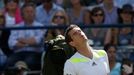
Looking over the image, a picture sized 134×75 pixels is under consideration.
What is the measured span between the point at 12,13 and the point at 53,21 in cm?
77

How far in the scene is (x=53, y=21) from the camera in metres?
8.18

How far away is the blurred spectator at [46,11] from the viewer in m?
8.52

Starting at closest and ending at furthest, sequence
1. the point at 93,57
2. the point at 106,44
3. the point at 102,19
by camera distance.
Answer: the point at 93,57 → the point at 106,44 → the point at 102,19

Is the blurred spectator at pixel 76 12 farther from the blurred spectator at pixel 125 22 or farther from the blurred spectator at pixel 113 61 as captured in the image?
the blurred spectator at pixel 113 61

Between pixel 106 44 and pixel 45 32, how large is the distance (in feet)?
3.26

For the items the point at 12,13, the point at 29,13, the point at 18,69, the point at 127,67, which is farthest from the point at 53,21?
the point at 127,67

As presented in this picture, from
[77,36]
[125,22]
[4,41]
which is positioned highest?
[77,36]

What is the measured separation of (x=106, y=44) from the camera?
7.53 metres

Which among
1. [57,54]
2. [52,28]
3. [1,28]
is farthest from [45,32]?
[57,54]

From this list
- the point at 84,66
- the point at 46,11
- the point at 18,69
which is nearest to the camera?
the point at 84,66

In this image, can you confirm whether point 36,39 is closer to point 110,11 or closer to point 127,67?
point 110,11

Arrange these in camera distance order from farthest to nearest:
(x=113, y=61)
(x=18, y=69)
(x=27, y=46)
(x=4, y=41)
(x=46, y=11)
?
(x=46, y=11) → (x=4, y=41) → (x=27, y=46) → (x=113, y=61) → (x=18, y=69)

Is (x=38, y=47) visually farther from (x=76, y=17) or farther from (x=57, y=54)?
(x=57, y=54)

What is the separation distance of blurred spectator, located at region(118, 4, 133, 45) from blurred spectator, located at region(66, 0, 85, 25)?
65 cm
